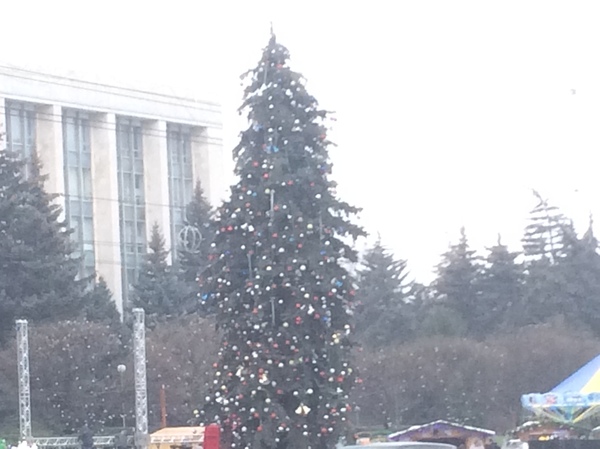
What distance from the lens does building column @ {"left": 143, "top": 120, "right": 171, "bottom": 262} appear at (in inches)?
3034

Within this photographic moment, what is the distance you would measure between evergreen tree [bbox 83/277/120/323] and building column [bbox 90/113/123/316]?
19735 millimetres

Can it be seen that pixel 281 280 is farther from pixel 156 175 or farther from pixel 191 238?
pixel 156 175

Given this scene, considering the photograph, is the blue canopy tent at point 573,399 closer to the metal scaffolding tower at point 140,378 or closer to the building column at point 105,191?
the metal scaffolding tower at point 140,378

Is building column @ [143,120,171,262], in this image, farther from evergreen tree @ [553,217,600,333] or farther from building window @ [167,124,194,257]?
evergreen tree @ [553,217,600,333]

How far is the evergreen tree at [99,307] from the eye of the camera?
167ft

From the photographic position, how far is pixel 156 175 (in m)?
77.4

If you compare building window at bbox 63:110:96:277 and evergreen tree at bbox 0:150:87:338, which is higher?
building window at bbox 63:110:96:277

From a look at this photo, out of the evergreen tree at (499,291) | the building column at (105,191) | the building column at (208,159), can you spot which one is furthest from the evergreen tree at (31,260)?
the building column at (208,159)

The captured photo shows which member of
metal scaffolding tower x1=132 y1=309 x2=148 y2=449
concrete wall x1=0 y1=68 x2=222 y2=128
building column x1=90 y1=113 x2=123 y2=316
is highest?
concrete wall x1=0 y1=68 x2=222 y2=128

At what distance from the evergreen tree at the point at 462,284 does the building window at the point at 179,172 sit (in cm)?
2016

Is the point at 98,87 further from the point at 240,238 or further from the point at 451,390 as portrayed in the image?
the point at 240,238

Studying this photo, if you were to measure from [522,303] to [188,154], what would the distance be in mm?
27553

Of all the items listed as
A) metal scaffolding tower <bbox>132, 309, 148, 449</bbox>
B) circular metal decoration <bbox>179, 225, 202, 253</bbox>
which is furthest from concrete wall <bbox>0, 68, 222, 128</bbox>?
metal scaffolding tower <bbox>132, 309, 148, 449</bbox>

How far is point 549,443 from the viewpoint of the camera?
1089 inches
